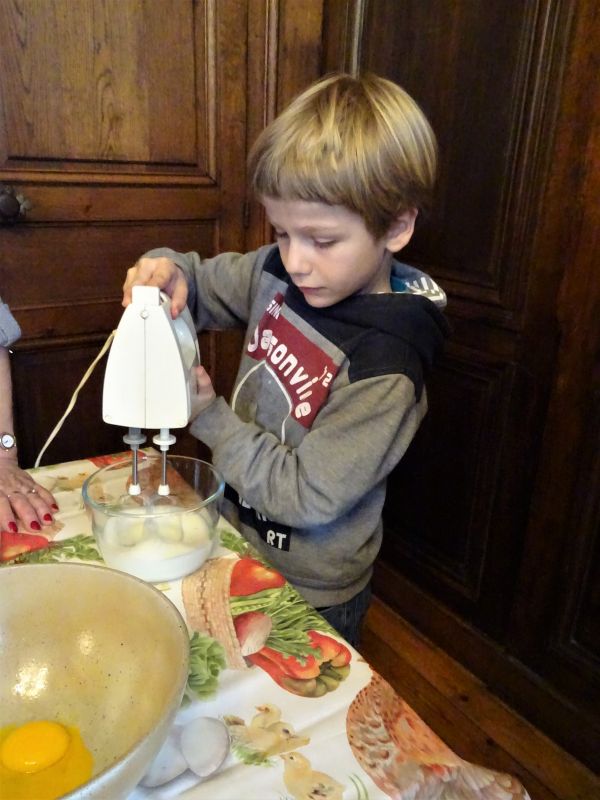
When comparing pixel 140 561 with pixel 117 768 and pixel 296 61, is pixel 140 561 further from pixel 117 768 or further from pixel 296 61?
pixel 296 61

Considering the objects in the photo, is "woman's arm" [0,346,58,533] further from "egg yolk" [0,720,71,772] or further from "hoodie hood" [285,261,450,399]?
"hoodie hood" [285,261,450,399]

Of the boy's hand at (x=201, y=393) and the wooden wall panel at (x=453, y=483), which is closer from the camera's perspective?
the boy's hand at (x=201, y=393)

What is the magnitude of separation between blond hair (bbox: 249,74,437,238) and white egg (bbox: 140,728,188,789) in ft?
1.95

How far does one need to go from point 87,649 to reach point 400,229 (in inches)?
24.7

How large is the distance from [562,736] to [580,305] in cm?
91

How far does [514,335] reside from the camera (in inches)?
55.1

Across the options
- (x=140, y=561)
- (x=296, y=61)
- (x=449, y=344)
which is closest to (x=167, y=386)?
(x=140, y=561)

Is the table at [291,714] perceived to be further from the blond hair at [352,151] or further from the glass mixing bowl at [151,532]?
the blond hair at [352,151]

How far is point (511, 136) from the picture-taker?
132cm

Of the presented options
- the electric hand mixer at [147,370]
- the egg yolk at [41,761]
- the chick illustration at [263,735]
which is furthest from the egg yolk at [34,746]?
the electric hand mixer at [147,370]

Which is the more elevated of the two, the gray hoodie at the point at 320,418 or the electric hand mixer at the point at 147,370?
the electric hand mixer at the point at 147,370

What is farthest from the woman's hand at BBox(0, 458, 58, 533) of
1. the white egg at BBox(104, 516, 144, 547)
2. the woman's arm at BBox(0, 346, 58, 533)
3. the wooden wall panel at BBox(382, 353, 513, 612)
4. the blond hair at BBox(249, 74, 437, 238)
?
the wooden wall panel at BBox(382, 353, 513, 612)

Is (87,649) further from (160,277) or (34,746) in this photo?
(160,277)

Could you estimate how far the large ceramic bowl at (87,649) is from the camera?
0.51 metres
